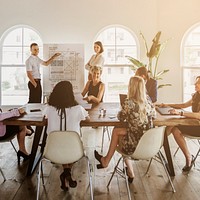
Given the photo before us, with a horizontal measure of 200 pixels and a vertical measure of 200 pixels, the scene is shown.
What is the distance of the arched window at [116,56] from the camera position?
7.04 m

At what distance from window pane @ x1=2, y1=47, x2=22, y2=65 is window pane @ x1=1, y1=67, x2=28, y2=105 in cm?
16

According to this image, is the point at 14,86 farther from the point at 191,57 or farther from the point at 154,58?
the point at 191,57

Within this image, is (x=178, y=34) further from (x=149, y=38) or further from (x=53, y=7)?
(x=53, y=7)

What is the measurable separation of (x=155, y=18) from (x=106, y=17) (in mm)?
1066

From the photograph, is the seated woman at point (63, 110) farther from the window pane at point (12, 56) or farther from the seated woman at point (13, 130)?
the window pane at point (12, 56)

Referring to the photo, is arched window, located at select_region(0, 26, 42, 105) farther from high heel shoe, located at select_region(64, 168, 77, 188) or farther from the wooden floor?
high heel shoe, located at select_region(64, 168, 77, 188)

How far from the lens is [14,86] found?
23.7 ft

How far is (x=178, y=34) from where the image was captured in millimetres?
6762

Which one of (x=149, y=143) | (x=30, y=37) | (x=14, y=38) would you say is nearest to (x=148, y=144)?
(x=149, y=143)

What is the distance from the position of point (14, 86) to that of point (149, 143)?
16.8 feet

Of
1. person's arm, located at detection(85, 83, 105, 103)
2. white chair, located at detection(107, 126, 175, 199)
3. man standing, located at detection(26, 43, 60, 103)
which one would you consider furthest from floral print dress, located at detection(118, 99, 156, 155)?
man standing, located at detection(26, 43, 60, 103)

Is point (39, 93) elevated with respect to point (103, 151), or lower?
elevated

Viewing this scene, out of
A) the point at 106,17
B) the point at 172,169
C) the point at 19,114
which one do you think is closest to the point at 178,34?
the point at 106,17

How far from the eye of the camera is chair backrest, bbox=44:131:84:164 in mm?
2584
